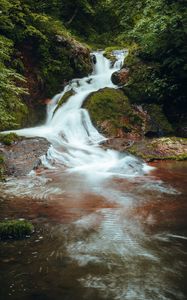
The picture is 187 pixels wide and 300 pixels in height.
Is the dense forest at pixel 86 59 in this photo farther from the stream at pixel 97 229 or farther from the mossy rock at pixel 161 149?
the stream at pixel 97 229

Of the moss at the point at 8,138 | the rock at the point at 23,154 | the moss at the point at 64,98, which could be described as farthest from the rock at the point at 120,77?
the moss at the point at 8,138

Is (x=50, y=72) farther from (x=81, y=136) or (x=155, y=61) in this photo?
(x=155, y=61)

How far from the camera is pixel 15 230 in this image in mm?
5445

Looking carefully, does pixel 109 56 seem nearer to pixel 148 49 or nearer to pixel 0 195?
pixel 148 49

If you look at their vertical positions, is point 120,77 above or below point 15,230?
above

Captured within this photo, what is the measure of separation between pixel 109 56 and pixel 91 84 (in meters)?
2.78

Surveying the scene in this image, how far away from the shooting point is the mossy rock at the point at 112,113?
14.0 meters

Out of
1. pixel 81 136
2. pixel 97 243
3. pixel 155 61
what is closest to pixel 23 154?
pixel 81 136

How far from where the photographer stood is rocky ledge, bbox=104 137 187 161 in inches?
442

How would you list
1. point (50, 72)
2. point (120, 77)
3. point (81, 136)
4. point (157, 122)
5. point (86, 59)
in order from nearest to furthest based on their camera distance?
point (81, 136), point (157, 122), point (50, 72), point (120, 77), point (86, 59)

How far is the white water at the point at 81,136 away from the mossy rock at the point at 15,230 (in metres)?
4.34

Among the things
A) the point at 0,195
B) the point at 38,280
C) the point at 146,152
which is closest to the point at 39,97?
the point at 146,152

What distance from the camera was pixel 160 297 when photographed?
4020 mm

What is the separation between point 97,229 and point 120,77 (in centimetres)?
1076
